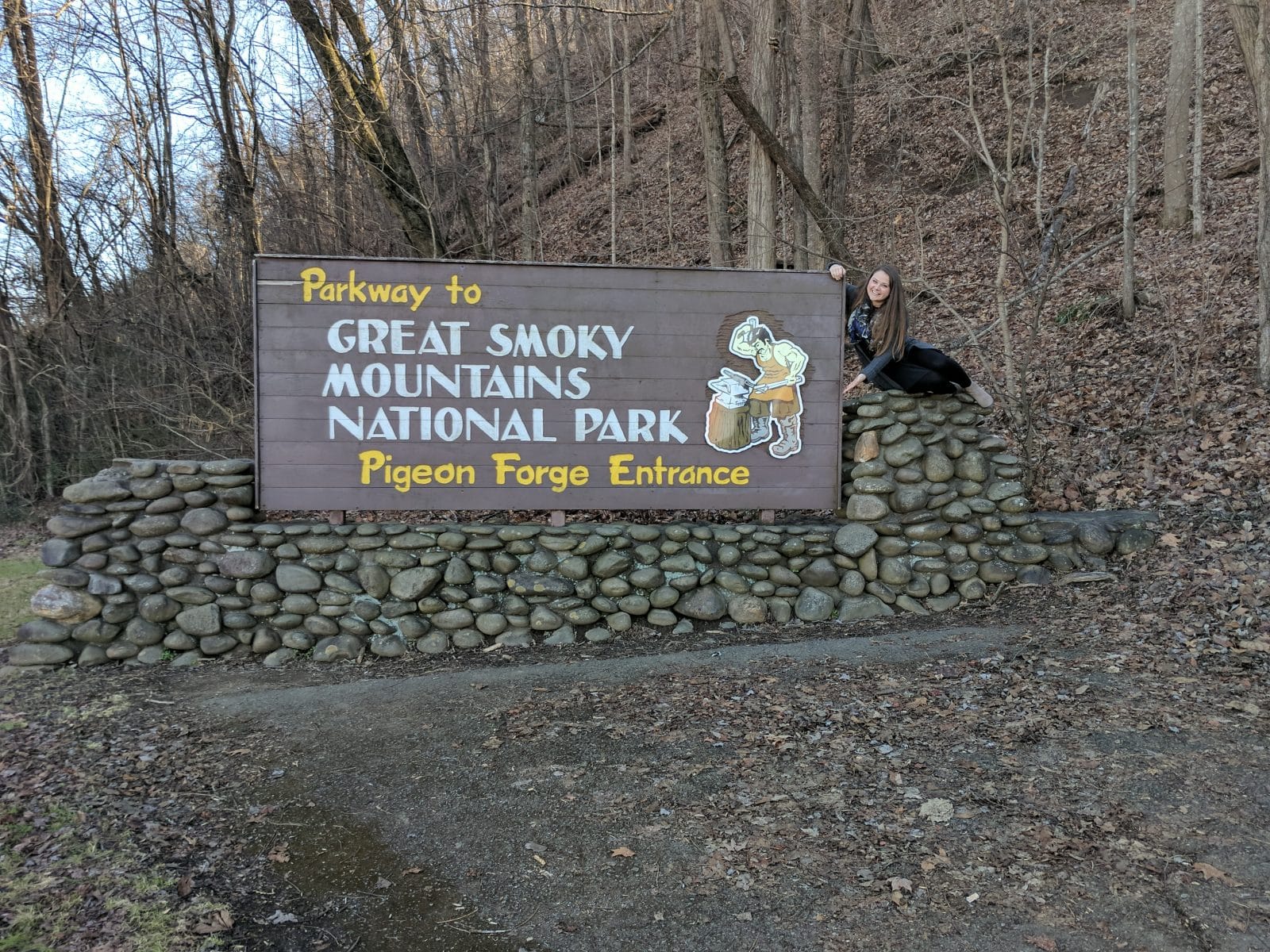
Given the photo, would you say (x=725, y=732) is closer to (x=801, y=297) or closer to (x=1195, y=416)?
(x=801, y=297)

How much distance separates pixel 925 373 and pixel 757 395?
133cm

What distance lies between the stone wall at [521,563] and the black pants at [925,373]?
0.13 meters

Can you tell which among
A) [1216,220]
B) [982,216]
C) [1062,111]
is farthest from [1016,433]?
[1062,111]

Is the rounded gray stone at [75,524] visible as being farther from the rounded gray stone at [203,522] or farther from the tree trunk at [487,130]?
the tree trunk at [487,130]

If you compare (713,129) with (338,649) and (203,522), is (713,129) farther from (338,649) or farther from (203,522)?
(338,649)

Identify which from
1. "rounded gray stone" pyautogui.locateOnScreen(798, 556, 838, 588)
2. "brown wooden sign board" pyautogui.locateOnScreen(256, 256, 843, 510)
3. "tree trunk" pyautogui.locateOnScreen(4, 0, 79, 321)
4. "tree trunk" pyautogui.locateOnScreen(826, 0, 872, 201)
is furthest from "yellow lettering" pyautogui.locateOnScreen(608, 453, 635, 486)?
"tree trunk" pyautogui.locateOnScreen(4, 0, 79, 321)

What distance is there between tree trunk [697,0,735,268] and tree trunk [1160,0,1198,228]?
7051 millimetres

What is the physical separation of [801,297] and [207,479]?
473cm

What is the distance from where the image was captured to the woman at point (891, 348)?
20.4ft

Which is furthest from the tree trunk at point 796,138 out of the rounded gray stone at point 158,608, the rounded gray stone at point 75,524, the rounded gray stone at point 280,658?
the rounded gray stone at point 75,524

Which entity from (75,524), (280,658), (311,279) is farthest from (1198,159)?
(75,524)

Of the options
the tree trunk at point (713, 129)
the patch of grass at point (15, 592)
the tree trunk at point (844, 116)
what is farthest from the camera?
the tree trunk at point (844, 116)

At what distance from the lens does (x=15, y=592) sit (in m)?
8.44

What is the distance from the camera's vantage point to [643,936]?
112 inches
